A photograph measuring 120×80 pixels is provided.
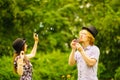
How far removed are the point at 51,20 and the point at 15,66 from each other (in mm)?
6018

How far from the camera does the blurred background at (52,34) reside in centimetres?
1132

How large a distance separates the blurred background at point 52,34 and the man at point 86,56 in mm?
2940

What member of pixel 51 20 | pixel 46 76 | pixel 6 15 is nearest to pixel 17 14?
pixel 6 15

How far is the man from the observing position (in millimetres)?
7117

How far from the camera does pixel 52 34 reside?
14016 mm

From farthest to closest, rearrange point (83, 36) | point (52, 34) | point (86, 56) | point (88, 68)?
point (52, 34) < point (83, 36) < point (88, 68) < point (86, 56)

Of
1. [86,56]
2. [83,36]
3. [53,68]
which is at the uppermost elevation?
[83,36]

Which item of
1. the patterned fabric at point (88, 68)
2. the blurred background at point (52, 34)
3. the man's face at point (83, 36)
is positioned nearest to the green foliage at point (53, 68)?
the blurred background at point (52, 34)

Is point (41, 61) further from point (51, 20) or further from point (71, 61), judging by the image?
point (71, 61)

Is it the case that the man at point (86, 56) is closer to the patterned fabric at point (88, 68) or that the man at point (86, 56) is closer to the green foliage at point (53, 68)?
the patterned fabric at point (88, 68)

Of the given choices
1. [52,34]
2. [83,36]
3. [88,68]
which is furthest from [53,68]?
[88,68]

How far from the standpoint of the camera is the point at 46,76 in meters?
11.0

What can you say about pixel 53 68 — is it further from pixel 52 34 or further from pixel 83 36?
pixel 83 36

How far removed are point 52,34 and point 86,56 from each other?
22.9 feet
